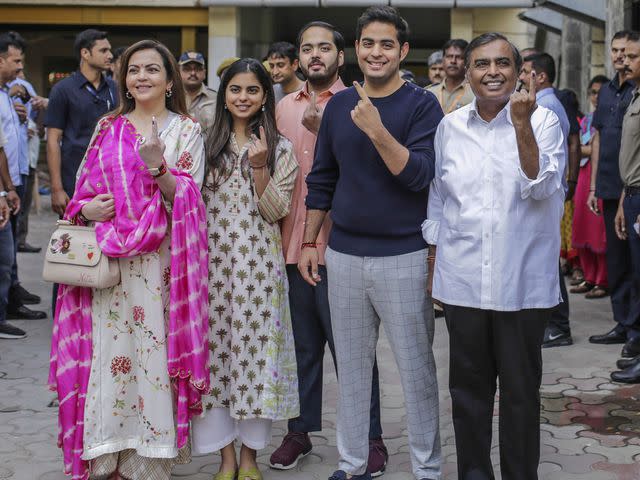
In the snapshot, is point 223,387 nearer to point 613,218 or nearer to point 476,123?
point 476,123

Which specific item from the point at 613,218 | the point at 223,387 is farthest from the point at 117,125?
the point at 613,218

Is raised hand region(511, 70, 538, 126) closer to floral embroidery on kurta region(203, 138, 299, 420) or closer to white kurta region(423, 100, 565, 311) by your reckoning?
white kurta region(423, 100, 565, 311)

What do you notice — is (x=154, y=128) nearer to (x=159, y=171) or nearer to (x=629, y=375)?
(x=159, y=171)

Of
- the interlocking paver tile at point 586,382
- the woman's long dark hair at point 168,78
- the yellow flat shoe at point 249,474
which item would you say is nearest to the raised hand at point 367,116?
the woman's long dark hair at point 168,78

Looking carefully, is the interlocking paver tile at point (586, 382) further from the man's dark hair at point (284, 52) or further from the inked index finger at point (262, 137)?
the inked index finger at point (262, 137)

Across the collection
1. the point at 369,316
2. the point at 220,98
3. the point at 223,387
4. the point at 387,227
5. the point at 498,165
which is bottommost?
the point at 223,387

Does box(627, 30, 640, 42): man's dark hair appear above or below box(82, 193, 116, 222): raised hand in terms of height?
above

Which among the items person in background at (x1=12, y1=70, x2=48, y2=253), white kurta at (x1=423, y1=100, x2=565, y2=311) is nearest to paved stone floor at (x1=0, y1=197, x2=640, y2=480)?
white kurta at (x1=423, y1=100, x2=565, y2=311)

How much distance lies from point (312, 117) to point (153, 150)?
0.84 m

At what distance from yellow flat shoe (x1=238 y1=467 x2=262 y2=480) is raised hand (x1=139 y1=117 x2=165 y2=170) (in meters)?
1.43

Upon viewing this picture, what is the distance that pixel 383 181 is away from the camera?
13.0 feet

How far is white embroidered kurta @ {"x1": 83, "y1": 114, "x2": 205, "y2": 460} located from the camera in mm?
4137

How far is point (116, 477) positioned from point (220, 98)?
5.69ft

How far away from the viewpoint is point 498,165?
371 cm
